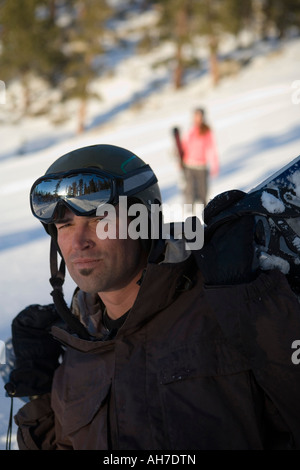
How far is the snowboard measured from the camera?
5.68 feet

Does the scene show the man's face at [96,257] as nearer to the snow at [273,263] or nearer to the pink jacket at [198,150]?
the snow at [273,263]

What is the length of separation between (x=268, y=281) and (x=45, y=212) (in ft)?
3.28

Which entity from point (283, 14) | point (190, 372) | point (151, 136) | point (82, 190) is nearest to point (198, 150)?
point (82, 190)

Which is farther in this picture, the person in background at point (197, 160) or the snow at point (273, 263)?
the person in background at point (197, 160)

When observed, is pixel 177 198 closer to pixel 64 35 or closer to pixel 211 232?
pixel 211 232

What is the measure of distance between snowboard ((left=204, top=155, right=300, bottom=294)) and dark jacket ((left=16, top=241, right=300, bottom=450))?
148 millimetres

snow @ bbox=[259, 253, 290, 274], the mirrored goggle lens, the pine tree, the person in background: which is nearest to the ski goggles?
the mirrored goggle lens

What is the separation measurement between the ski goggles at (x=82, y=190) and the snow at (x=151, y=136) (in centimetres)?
99

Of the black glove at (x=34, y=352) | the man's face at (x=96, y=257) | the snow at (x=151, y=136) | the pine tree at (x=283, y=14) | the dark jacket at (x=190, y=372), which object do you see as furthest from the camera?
the pine tree at (x=283, y=14)

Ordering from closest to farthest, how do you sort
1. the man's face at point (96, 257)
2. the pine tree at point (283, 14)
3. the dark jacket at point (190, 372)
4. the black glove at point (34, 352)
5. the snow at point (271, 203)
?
the dark jacket at point (190, 372) < the snow at point (271, 203) < the man's face at point (96, 257) < the black glove at point (34, 352) < the pine tree at point (283, 14)

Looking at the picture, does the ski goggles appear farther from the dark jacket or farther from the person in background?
the person in background

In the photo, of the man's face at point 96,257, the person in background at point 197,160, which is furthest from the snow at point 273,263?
the person in background at point 197,160

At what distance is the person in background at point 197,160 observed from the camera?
29.2 feet

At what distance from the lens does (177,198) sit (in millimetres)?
10164
